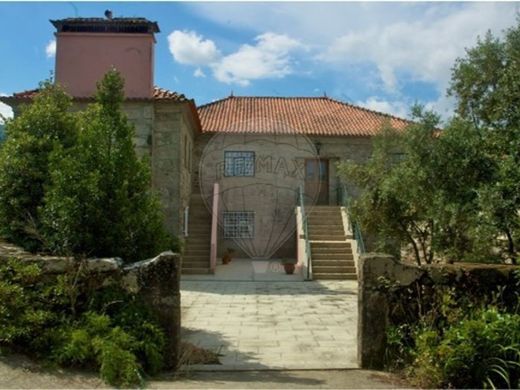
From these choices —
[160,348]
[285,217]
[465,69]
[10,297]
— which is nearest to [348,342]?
[160,348]

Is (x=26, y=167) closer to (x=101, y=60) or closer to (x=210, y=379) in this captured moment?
(x=210, y=379)

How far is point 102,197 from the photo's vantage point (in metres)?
6.50

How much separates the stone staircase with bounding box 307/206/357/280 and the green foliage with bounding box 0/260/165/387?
1078cm

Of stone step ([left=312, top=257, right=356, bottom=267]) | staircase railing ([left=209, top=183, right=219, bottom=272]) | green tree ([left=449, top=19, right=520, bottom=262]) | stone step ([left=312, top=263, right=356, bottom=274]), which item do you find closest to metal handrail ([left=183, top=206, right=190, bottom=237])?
staircase railing ([left=209, top=183, right=219, bottom=272])

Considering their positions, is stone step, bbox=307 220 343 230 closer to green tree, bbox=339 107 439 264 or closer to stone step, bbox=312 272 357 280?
stone step, bbox=312 272 357 280

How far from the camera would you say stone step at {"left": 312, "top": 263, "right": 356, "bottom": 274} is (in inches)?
630

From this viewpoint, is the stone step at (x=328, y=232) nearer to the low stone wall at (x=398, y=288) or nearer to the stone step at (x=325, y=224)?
the stone step at (x=325, y=224)

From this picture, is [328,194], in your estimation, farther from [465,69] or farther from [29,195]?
[29,195]

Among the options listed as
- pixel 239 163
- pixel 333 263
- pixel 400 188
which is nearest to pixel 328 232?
pixel 333 263

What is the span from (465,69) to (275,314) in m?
6.23

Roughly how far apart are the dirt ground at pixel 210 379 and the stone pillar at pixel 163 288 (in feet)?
1.77

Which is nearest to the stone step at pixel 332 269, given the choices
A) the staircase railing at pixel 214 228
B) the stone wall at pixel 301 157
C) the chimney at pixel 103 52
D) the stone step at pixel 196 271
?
the staircase railing at pixel 214 228

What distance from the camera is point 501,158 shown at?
7.71 metres

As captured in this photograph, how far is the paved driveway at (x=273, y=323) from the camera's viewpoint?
6480 millimetres
